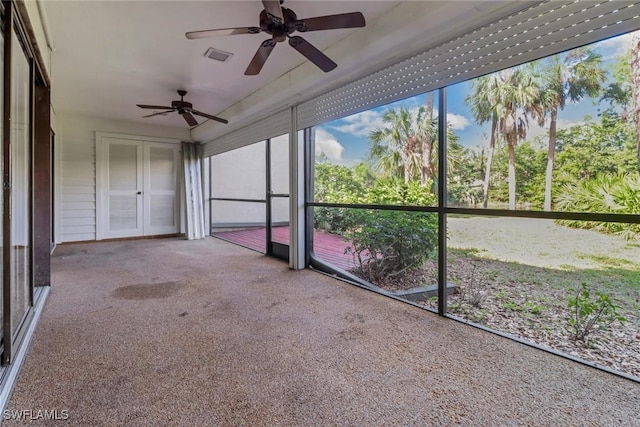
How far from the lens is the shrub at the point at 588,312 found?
6.31 ft

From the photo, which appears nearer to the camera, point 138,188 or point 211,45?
point 211,45

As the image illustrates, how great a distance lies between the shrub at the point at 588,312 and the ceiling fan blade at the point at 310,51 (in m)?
2.40

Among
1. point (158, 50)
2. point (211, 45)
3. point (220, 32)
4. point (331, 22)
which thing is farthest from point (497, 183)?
point (158, 50)

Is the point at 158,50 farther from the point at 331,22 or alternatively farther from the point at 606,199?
the point at 606,199

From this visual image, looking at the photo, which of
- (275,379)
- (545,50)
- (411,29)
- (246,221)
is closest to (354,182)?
(411,29)

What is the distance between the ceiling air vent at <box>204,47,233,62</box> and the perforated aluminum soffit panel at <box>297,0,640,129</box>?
136cm

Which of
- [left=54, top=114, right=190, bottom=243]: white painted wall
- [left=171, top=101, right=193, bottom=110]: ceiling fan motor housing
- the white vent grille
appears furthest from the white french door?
[left=171, top=101, right=193, bottom=110]: ceiling fan motor housing

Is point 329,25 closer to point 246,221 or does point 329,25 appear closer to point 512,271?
→ point 512,271

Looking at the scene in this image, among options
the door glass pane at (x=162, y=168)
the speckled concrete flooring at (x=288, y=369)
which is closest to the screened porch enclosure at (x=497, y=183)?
the speckled concrete flooring at (x=288, y=369)

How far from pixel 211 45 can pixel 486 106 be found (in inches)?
98.8

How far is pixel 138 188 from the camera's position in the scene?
6.04 meters

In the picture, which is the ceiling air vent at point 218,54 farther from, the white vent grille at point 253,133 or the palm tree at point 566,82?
the palm tree at point 566,82

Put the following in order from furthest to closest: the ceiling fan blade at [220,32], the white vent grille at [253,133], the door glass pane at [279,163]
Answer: the door glass pane at [279,163] → the white vent grille at [253,133] → the ceiling fan blade at [220,32]

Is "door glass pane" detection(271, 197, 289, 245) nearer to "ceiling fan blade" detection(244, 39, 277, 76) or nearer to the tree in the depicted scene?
"ceiling fan blade" detection(244, 39, 277, 76)
